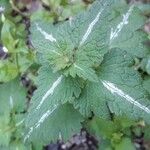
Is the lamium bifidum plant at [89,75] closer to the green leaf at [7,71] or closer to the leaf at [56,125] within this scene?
the leaf at [56,125]

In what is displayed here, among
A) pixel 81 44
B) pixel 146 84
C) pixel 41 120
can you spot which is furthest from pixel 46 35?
pixel 146 84

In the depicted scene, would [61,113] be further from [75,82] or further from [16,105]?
[16,105]

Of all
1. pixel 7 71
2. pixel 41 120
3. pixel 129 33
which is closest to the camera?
pixel 41 120

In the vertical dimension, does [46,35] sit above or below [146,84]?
above

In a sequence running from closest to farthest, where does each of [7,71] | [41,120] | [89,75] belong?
[89,75] < [41,120] < [7,71]

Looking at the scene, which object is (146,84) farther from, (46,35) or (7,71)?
(7,71)

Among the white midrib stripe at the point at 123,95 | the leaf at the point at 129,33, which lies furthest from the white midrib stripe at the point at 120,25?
the white midrib stripe at the point at 123,95

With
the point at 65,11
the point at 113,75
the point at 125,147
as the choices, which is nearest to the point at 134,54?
the point at 113,75
